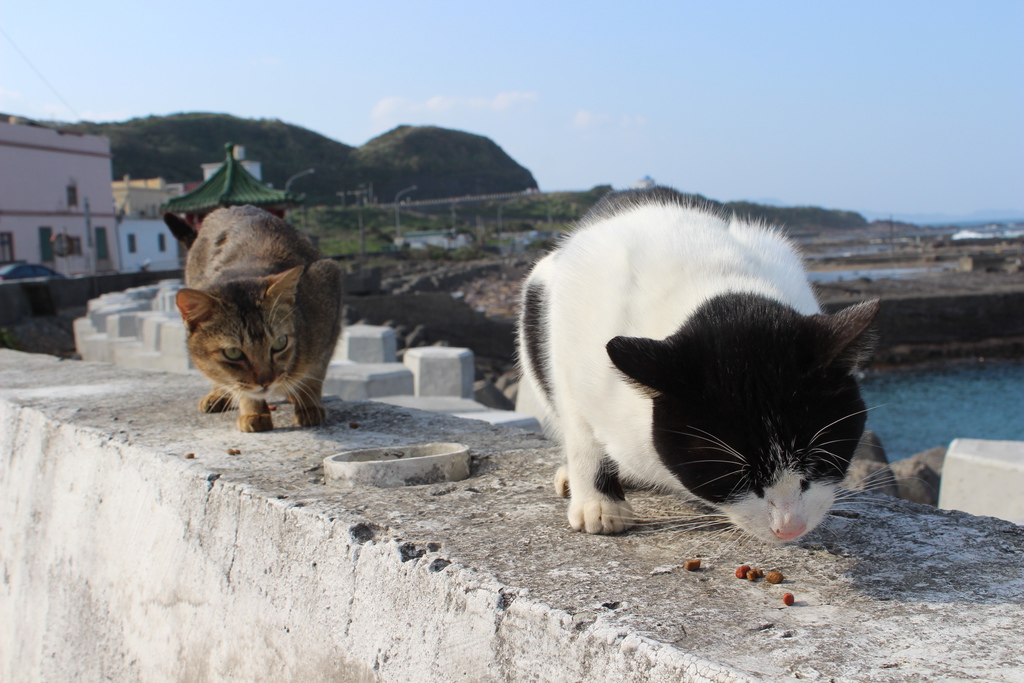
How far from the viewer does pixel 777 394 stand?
67.0 inches

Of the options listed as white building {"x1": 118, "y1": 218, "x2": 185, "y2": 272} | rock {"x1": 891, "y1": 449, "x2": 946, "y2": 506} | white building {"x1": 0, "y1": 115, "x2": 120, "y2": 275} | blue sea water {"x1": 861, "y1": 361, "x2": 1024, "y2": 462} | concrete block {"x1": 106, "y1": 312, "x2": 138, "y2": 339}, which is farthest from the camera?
white building {"x1": 118, "y1": 218, "x2": 185, "y2": 272}

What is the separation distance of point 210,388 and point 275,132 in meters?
136

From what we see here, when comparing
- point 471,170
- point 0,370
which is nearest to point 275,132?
point 471,170

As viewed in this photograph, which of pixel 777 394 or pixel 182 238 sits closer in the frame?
pixel 777 394

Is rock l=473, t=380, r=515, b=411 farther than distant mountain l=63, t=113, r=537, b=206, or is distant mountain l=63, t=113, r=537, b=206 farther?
distant mountain l=63, t=113, r=537, b=206

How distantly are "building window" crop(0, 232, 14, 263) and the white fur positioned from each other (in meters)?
39.6

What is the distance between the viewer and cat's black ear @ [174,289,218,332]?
10.4 feet

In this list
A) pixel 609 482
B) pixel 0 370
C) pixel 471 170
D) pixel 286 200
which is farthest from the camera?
pixel 471 170

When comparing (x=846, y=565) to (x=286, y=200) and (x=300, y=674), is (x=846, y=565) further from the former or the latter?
(x=286, y=200)

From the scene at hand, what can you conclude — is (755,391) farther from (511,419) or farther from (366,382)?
(366,382)

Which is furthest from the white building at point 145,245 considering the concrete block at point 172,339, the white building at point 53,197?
the concrete block at point 172,339

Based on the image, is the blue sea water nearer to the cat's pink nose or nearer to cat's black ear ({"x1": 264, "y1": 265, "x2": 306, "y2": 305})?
cat's black ear ({"x1": 264, "y1": 265, "x2": 306, "y2": 305})

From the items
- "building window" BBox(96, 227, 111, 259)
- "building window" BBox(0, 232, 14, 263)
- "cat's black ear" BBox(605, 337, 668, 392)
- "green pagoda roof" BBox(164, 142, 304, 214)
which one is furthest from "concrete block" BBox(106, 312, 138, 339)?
"building window" BBox(96, 227, 111, 259)

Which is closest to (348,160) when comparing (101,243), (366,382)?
(101,243)
